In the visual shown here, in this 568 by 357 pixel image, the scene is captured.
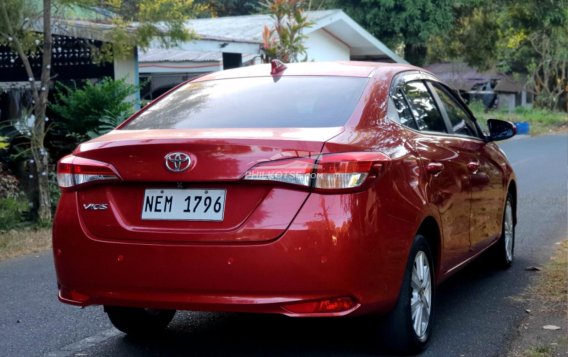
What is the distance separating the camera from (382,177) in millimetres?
4586

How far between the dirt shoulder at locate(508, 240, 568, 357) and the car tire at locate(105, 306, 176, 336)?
2123 millimetres

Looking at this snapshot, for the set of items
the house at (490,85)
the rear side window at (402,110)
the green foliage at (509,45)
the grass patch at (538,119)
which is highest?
the rear side window at (402,110)

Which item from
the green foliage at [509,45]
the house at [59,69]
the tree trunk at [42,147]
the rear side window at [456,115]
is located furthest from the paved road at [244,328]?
the green foliage at [509,45]

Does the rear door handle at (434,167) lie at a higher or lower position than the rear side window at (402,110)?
lower

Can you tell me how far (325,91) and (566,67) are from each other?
4343 cm

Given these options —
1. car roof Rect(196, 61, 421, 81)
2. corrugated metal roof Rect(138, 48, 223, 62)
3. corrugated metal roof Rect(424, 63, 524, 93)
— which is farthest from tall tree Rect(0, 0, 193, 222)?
corrugated metal roof Rect(424, 63, 524, 93)

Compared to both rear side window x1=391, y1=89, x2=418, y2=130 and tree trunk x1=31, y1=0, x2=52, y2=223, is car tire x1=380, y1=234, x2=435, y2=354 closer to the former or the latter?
rear side window x1=391, y1=89, x2=418, y2=130

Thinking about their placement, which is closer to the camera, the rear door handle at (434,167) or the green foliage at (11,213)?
the rear door handle at (434,167)

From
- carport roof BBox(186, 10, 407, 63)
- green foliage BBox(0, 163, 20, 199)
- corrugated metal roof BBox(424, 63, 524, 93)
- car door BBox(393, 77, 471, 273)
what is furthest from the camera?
corrugated metal roof BBox(424, 63, 524, 93)

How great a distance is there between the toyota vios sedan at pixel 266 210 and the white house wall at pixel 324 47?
58.0ft

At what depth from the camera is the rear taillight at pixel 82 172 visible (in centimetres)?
465

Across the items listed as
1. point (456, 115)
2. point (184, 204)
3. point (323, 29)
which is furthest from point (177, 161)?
point (323, 29)

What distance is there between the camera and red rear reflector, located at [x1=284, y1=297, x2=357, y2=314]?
4.38 meters

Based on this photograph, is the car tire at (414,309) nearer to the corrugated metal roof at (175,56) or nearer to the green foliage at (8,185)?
the green foliage at (8,185)
